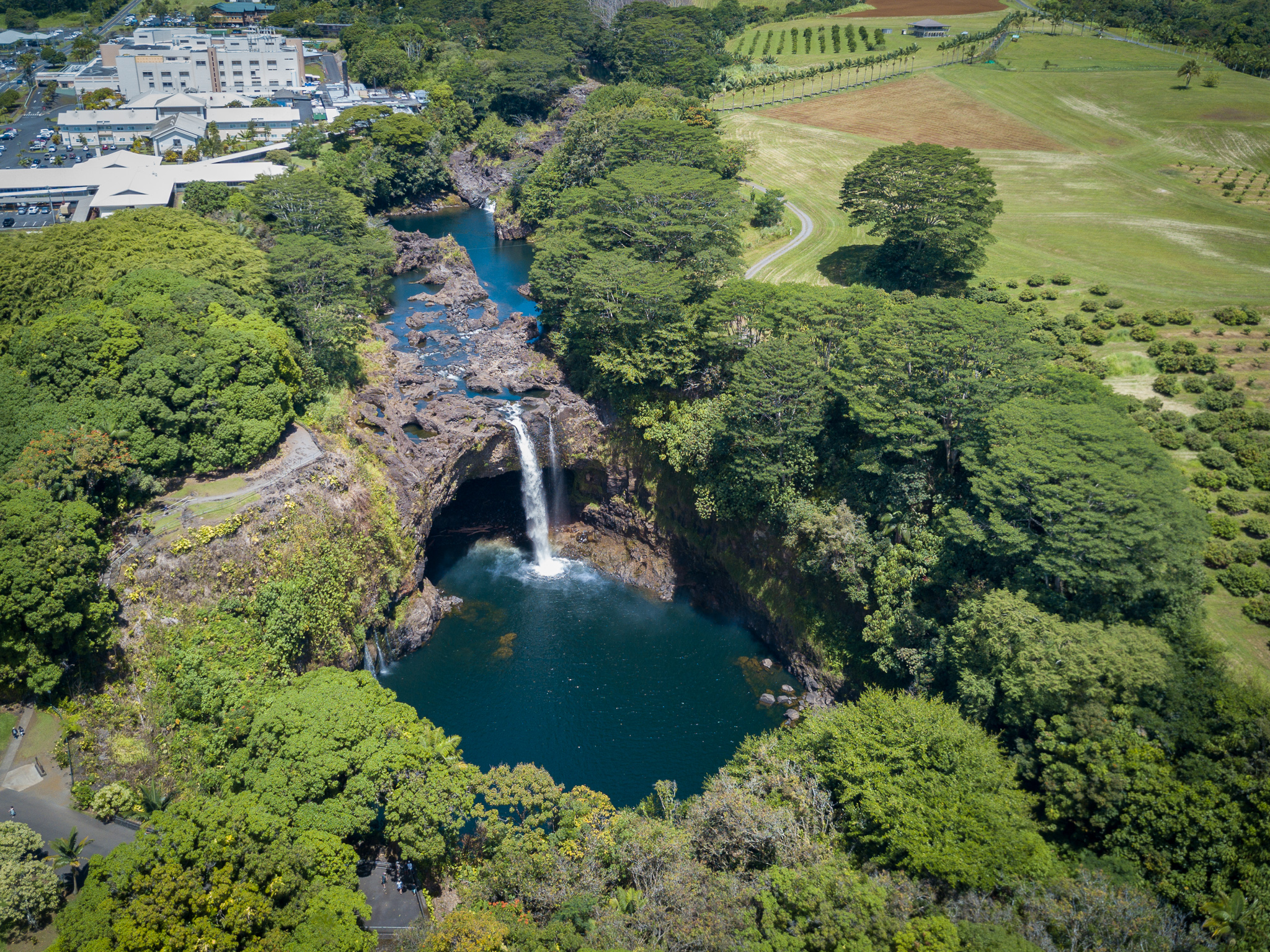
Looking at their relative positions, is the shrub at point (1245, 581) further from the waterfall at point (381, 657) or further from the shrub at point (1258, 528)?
the waterfall at point (381, 657)

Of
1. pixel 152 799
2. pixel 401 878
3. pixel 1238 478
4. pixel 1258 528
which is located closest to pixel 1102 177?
pixel 1238 478

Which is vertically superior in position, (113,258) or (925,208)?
(925,208)

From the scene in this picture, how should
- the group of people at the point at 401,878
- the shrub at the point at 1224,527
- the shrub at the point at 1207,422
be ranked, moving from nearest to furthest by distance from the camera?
the group of people at the point at 401,878 < the shrub at the point at 1224,527 < the shrub at the point at 1207,422

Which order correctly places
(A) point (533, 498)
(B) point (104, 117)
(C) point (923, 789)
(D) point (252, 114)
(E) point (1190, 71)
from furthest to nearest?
(D) point (252, 114)
(B) point (104, 117)
(E) point (1190, 71)
(A) point (533, 498)
(C) point (923, 789)

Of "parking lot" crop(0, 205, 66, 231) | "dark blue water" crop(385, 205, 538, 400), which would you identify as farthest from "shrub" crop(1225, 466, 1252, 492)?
"parking lot" crop(0, 205, 66, 231)

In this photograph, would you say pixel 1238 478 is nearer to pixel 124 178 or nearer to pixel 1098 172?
pixel 1098 172

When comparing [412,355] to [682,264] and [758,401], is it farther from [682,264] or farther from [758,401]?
[758,401]

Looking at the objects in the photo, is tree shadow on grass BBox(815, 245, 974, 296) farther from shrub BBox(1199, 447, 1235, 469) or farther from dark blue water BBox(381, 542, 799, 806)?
dark blue water BBox(381, 542, 799, 806)

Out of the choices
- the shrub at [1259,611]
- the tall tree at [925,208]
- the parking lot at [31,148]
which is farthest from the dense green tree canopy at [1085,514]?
the parking lot at [31,148]
